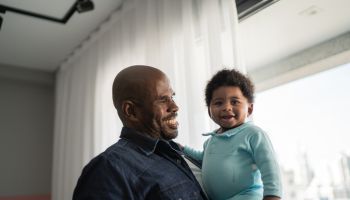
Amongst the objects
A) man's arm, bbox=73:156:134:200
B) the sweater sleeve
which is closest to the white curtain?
the sweater sleeve

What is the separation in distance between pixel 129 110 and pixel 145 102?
0.05 metres

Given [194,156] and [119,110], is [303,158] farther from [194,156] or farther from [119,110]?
[119,110]

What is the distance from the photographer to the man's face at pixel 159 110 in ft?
2.90

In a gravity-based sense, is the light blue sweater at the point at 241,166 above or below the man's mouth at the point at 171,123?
below

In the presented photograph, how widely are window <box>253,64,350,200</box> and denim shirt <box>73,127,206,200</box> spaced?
5.53 feet

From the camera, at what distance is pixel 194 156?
3.73ft

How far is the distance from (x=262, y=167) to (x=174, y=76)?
1.02m

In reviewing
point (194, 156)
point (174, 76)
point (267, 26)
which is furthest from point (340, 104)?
point (194, 156)

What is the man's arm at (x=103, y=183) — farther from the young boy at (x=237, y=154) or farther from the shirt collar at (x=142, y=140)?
the young boy at (x=237, y=154)

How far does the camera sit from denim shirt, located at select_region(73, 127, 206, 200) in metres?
0.72

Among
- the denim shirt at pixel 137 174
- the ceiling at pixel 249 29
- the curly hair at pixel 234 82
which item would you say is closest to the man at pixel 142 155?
the denim shirt at pixel 137 174

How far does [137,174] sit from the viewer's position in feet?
2.53

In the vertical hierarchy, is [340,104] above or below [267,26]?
below

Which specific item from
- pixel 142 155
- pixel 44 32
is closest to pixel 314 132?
pixel 142 155
